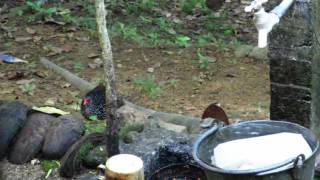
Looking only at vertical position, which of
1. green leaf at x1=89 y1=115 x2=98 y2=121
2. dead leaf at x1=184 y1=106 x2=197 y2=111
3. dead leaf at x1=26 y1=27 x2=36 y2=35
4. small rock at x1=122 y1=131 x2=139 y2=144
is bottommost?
dead leaf at x1=184 y1=106 x2=197 y2=111

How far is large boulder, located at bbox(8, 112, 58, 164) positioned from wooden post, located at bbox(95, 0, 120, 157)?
2.48ft

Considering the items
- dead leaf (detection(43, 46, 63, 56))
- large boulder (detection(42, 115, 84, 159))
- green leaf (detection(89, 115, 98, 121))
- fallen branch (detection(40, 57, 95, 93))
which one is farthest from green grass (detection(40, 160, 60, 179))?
dead leaf (detection(43, 46, 63, 56))

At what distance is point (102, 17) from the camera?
3.67 m

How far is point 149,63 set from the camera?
697cm

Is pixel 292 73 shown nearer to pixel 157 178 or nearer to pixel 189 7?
pixel 157 178

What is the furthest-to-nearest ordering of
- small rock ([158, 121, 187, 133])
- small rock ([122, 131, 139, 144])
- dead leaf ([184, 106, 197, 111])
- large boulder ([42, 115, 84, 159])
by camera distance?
1. dead leaf ([184, 106, 197, 111])
2. small rock ([158, 121, 187, 133])
3. large boulder ([42, 115, 84, 159])
4. small rock ([122, 131, 139, 144])

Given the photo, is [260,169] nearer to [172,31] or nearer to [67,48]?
[67,48]

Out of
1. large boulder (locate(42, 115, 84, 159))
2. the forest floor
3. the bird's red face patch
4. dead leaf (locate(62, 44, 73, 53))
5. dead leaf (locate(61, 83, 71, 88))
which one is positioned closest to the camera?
large boulder (locate(42, 115, 84, 159))

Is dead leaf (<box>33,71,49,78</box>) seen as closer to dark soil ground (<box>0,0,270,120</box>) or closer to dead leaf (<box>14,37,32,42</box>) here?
dark soil ground (<box>0,0,270,120</box>)

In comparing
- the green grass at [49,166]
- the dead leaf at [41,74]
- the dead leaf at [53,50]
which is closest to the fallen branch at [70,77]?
the dead leaf at [41,74]

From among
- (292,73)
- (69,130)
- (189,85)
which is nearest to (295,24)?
(292,73)

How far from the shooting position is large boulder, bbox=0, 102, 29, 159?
4277 millimetres

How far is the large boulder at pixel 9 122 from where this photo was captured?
168 inches

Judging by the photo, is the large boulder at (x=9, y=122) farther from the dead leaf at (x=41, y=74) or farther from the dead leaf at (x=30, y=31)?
the dead leaf at (x=30, y=31)
